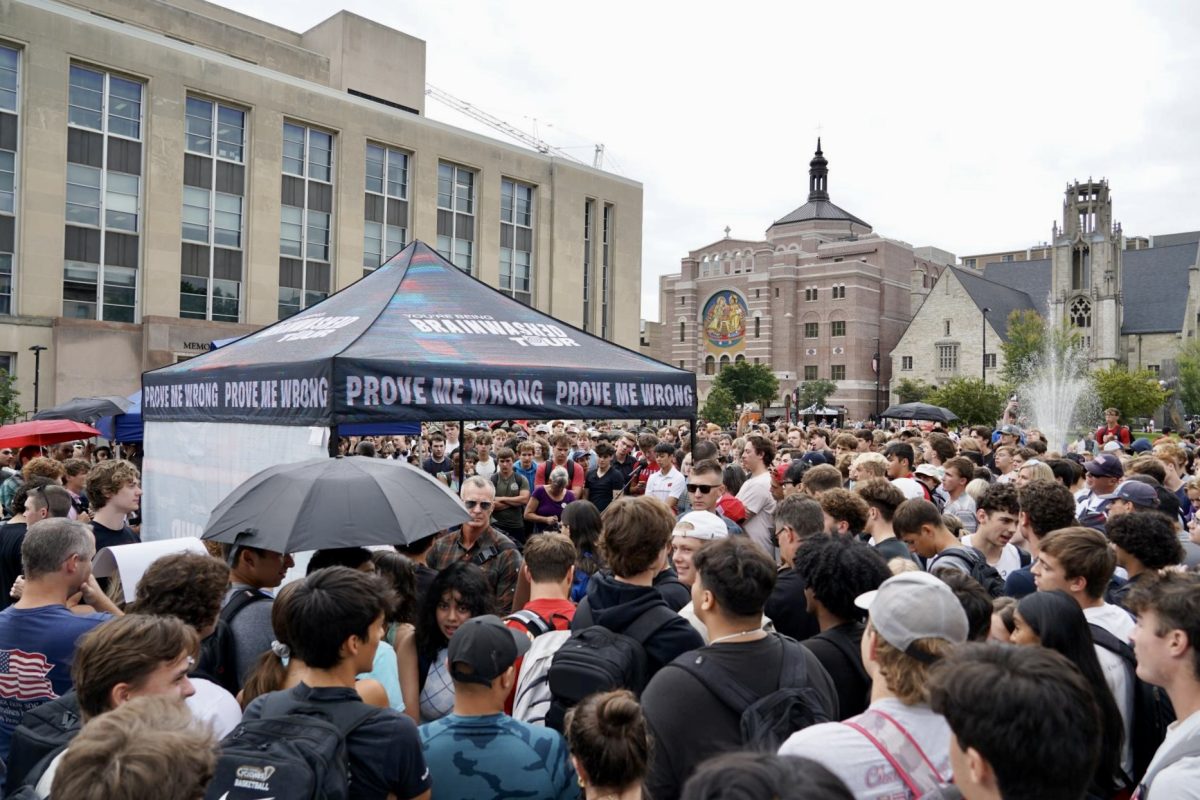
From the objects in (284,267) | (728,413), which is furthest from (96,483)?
(728,413)

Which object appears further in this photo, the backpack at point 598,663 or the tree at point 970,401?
the tree at point 970,401

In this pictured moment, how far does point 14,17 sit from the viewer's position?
93.6 ft

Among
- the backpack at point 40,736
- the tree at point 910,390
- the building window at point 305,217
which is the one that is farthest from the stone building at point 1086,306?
the backpack at point 40,736

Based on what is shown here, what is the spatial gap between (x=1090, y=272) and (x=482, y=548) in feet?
287

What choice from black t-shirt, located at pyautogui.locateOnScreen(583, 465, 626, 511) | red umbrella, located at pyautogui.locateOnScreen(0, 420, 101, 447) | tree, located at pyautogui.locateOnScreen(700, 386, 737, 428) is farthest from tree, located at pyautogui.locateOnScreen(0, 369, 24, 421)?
tree, located at pyautogui.locateOnScreen(700, 386, 737, 428)

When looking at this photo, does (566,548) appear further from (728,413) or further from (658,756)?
(728,413)

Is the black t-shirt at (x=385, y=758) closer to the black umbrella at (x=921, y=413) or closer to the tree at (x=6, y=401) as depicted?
the black umbrella at (x=921, y=413)

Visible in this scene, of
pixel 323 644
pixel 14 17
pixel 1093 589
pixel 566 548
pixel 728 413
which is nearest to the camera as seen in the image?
pixel 323 644

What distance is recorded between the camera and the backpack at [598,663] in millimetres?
3037

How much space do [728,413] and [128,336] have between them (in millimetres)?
45233

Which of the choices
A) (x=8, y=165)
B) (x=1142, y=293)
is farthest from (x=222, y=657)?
(x=1142, y=293)

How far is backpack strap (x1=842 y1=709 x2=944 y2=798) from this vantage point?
218 centimetres

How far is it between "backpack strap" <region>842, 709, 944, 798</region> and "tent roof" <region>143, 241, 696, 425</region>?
466 centimetres

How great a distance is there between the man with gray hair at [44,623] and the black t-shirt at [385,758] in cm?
140
